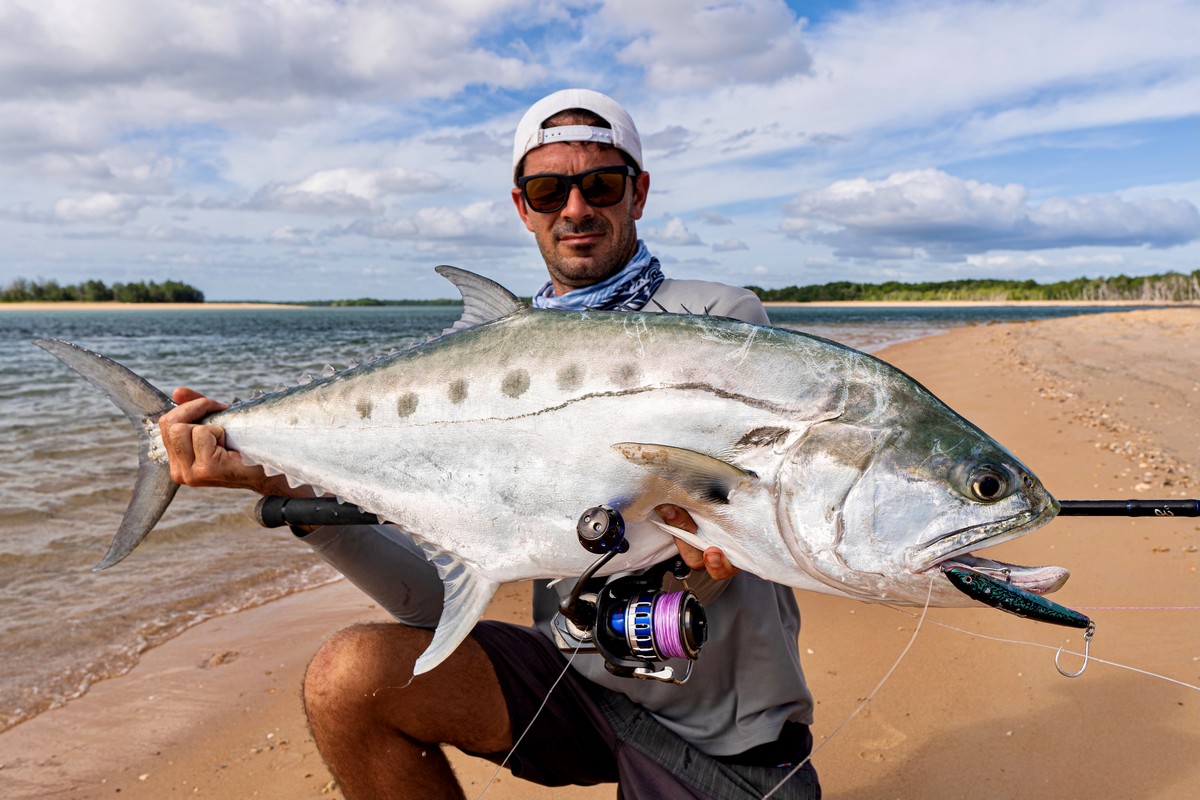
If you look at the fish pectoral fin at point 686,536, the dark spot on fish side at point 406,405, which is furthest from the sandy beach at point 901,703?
the dark spot on fish side at point 406,405

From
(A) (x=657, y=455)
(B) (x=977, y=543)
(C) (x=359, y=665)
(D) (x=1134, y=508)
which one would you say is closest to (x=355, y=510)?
(C) (x=359, y=665)

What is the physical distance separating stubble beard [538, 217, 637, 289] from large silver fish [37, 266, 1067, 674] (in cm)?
85

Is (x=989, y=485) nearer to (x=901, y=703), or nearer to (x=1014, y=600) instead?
(x=1014, y=600)

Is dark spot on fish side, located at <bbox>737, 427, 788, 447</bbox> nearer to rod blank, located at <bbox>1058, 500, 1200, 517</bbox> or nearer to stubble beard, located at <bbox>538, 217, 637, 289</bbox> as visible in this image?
rod blank, located at <bbox>1058, 500, 1200, 517</bbox>

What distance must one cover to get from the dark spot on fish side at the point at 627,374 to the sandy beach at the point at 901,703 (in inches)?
61.6

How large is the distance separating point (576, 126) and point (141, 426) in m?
1.93

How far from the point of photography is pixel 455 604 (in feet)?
7.07

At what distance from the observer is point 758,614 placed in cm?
246

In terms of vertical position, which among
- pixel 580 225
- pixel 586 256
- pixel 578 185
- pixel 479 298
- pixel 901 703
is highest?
pixel 578 185

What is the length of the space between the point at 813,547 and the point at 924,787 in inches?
67.0

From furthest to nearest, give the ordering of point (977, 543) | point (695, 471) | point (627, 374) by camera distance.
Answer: point (627, 374) < point (695, 471) < point (977, 543)

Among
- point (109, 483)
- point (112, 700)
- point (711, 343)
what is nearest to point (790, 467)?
point (711, 343)

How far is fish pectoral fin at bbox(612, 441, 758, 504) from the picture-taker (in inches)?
73.2

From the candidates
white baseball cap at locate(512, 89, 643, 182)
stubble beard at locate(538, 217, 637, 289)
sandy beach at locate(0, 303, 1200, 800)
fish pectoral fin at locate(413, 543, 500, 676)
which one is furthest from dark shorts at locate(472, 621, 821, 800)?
white baseball cap at locate(512, 89, 643, 182)
